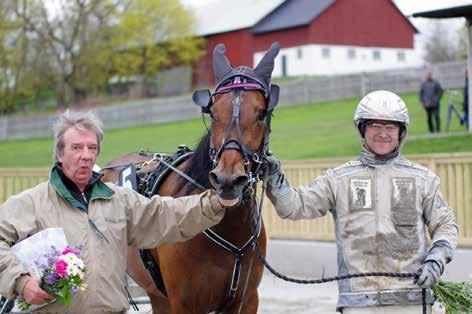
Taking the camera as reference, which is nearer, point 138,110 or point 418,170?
point 418,170

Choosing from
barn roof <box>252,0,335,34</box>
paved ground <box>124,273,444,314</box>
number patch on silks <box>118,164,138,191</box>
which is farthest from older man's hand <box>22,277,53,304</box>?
barn roof <box>252,0,335,34</box>

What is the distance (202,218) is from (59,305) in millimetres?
787

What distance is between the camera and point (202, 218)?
3836mm

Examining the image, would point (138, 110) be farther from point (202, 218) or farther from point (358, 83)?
point (202, 218)

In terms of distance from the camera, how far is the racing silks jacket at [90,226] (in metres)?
3.46

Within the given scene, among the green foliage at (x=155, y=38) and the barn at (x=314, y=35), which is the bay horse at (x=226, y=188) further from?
the green foliage at (x=155, y=38)

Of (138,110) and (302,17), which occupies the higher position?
(302,17)

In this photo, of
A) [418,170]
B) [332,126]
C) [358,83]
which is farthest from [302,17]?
[418,170]

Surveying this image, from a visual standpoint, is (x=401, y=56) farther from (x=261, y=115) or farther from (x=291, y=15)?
(x=261, y=115)

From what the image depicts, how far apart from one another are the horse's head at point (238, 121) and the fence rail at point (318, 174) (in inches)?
215

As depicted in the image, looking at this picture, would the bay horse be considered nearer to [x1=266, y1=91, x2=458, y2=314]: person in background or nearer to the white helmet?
[x1=266, y1=91, x2=458, y2=314]: person in background

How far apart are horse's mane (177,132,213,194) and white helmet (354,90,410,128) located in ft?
3.19

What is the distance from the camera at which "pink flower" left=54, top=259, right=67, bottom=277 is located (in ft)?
10.7

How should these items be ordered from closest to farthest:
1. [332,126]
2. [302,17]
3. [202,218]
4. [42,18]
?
[202,218]
[332,126]
[42,18]
[302,17]
